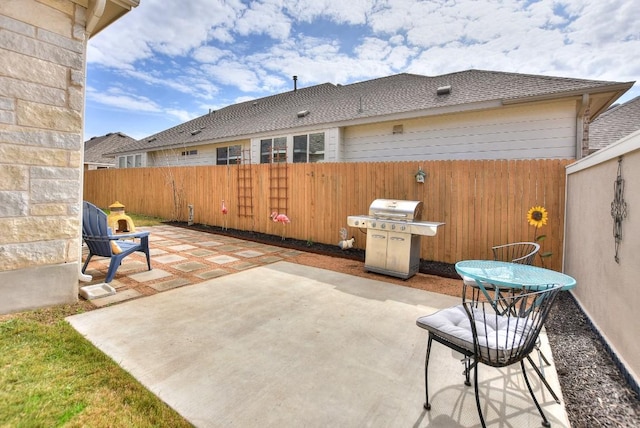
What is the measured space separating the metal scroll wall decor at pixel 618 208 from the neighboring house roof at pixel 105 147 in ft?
93.6

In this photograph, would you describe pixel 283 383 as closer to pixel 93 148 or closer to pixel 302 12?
pixel 302 12

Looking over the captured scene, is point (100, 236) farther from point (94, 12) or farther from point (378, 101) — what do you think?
point (378, 101)

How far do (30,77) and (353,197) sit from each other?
18.2 ft

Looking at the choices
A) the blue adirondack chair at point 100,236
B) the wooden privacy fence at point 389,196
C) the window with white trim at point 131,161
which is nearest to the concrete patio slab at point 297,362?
the blue adirondack chair at point 100,236

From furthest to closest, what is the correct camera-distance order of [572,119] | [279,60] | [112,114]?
[112,114]
[279,60]
[572,119]

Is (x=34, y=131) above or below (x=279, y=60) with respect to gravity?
below

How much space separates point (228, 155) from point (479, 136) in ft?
31.4

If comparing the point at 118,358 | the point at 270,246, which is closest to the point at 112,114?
the point at 270,246

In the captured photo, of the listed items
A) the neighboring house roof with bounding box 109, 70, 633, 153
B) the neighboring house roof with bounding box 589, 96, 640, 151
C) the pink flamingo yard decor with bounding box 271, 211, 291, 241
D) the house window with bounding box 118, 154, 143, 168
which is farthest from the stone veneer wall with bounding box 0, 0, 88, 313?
the house window with bounding box 118, 154, 143, 168

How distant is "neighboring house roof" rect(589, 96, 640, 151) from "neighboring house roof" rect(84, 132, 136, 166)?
28.4 m

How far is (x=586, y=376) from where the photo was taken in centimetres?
241

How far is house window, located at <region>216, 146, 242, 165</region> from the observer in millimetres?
12579

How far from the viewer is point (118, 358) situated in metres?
2.52

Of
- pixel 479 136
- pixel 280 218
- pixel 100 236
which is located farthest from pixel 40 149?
pixel 479 136
